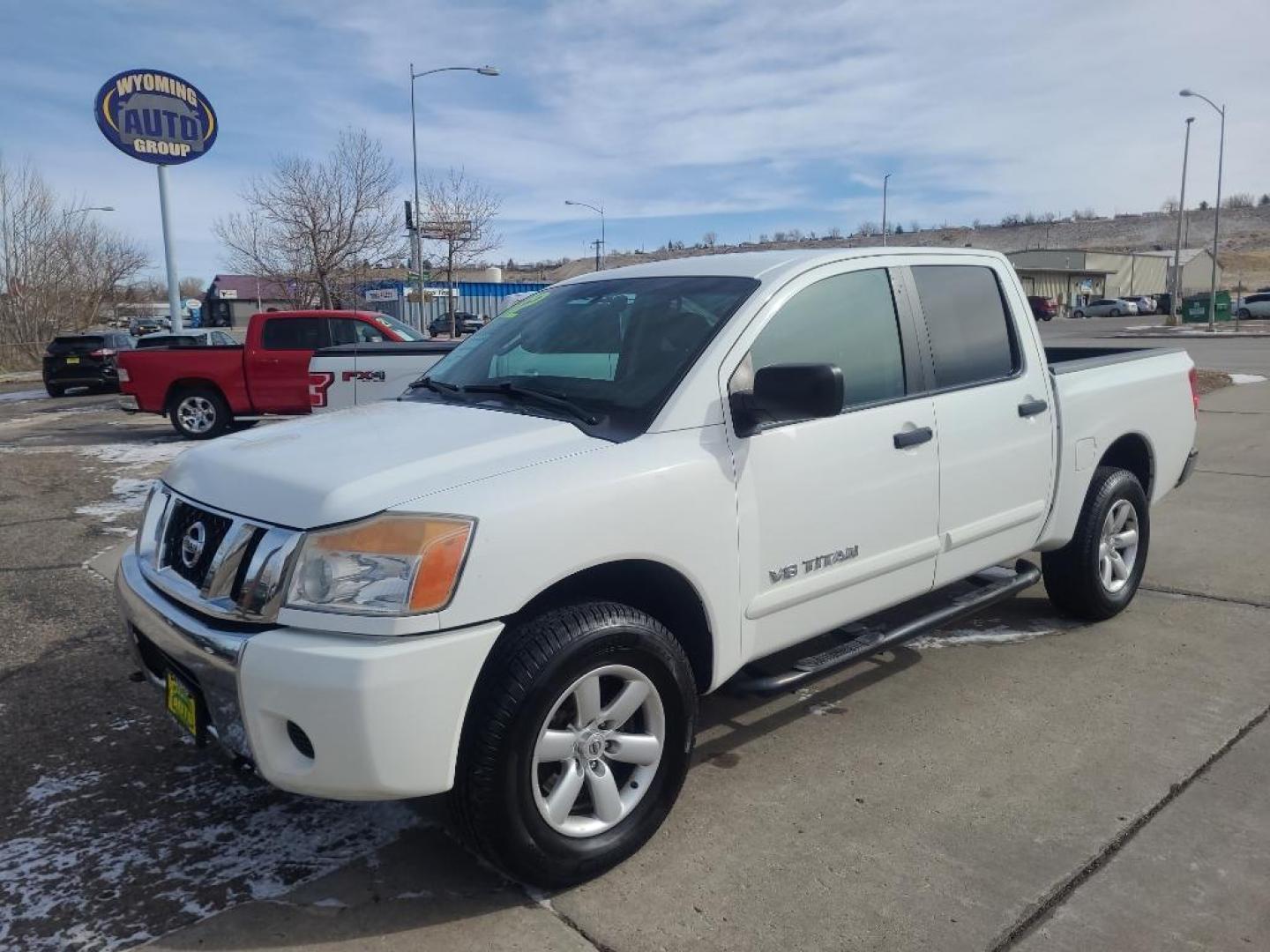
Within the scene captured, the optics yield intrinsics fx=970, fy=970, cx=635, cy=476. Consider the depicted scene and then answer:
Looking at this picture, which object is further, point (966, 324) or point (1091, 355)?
point (1091, 355)

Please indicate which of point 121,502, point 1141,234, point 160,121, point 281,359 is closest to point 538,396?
point 121,502

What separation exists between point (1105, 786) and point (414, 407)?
2.80m

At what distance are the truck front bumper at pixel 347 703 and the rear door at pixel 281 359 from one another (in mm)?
11770

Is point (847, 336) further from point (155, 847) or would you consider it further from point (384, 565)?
point (155, 847)

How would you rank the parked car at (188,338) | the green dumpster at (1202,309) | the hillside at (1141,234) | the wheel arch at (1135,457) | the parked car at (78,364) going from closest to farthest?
the wheel arch at (1135,457)
the parked car at (188,338)
the parked car at (78,364)
the green dumpster at (1202,309)
the hillside at (1141,234)

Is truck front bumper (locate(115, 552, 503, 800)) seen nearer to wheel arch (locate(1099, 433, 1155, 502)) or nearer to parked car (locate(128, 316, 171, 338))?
wheel arch (locate(1099, 433, 1155, 502))

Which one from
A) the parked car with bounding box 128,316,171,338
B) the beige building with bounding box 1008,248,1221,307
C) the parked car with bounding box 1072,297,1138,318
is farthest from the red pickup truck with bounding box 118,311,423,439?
the beige building with bounding box 1008,248,1221,307

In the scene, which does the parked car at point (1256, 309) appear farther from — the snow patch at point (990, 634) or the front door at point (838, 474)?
the front door at point (838, 474)

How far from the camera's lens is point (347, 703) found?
2.37 m

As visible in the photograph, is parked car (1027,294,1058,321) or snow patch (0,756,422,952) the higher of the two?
parked car (1027,294,1058,321)

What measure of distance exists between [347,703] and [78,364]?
918 inches

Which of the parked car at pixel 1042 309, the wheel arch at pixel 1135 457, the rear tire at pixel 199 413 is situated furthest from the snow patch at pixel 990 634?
the rear tire at pixel 199 413

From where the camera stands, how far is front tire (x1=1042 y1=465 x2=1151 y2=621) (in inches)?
187

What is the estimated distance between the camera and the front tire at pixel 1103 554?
4754mm
